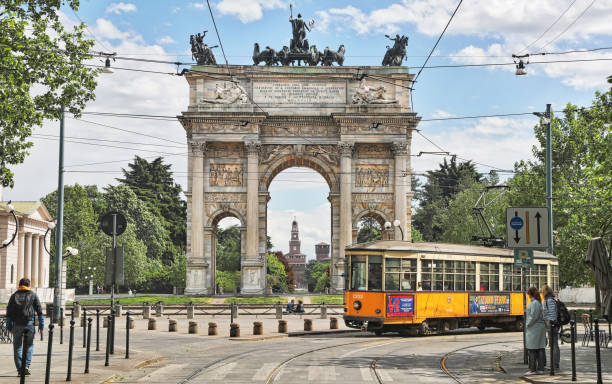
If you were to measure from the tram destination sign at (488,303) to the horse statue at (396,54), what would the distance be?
100 feet

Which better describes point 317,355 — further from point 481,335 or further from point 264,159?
point 264,159

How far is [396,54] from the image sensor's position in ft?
191

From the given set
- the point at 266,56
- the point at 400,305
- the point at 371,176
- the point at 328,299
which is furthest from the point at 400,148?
the point at 400,305

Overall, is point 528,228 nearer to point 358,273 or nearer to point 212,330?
point 358,273

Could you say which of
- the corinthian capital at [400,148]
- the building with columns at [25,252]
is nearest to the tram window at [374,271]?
the corinthian capital at [400,148]

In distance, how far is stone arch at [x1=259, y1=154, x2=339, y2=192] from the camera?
5759cm

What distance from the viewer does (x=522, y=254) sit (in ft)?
58.3

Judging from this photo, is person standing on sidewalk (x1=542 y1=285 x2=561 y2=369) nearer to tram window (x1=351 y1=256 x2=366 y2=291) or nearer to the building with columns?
tram window (x1=351 y1=256 x2=366 y2=291)

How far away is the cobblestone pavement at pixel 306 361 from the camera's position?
49.0 ft

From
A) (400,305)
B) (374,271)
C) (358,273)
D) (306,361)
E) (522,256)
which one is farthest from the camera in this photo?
(358,273)

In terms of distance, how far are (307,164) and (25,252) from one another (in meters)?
29.7

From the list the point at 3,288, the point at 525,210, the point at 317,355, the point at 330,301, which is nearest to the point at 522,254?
the point at 525,210

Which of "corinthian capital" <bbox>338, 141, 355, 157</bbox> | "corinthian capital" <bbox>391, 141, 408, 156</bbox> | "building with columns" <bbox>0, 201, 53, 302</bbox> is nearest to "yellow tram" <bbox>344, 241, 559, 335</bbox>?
"corinthian capital" <bbox>391, 141, 408, 156</bbox>

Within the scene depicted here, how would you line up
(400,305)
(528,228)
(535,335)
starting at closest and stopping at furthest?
(535,335), (528,228), (400,305)
